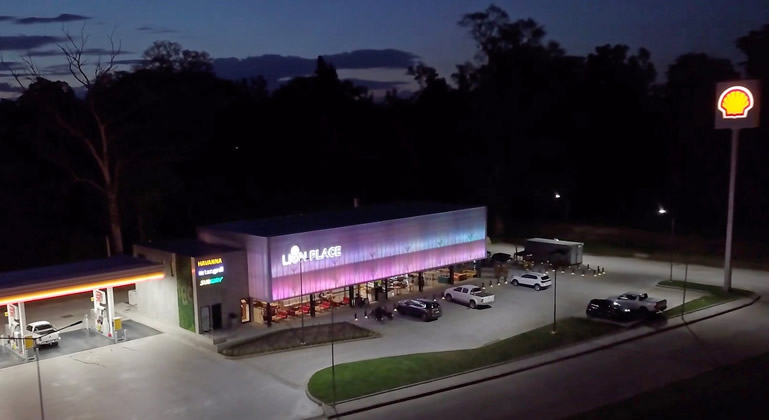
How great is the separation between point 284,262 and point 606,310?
16340mm

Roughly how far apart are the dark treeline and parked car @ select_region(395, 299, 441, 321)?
80.8 feet

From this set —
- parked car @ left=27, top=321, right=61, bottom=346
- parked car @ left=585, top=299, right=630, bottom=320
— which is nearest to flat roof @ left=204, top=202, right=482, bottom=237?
parked car @ left=27, top=321, right=61, bottom=346

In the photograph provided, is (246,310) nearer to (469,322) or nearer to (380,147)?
(469,322)

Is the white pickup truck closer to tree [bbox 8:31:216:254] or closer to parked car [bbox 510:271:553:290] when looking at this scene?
parked car [bbox 510:271:553:290]

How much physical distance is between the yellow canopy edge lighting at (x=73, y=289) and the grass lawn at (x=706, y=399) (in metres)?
21.2

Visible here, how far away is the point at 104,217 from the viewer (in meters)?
51.6

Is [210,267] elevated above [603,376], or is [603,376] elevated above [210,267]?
[210,267]

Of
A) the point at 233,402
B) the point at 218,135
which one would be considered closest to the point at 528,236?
the point at 218,135

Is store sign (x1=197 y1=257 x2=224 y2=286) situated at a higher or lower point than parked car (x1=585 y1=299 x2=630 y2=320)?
higher

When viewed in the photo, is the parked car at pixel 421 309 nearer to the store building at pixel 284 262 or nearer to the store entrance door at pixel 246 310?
the store building at pixel 284 262

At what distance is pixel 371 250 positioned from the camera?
34.9 m

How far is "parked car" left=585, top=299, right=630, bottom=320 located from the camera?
31078 millimetres

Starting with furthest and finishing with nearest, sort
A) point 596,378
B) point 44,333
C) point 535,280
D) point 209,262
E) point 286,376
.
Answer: point 535,280, point 209,262, point 44,333, point 286,376, point 596,378

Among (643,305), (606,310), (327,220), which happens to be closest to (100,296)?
(327,220)
